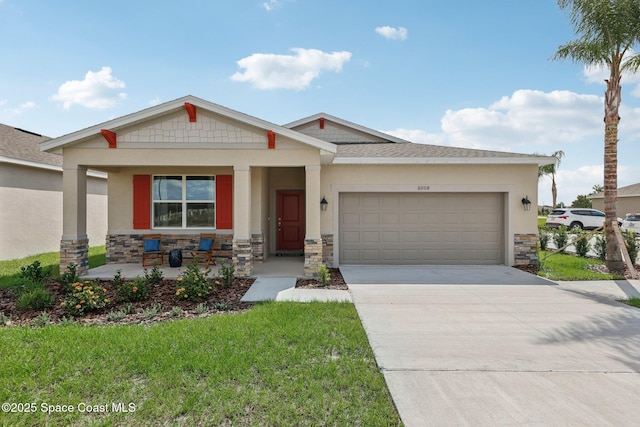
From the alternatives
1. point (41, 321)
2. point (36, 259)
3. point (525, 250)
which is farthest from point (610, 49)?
point (36, 259)

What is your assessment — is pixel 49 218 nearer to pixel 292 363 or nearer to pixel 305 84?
pixel 305 84

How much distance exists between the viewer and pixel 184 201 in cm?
1045

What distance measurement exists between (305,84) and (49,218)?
1097 centimetres

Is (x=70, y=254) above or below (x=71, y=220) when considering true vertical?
below

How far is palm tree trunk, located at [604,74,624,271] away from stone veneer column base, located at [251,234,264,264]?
980 cm

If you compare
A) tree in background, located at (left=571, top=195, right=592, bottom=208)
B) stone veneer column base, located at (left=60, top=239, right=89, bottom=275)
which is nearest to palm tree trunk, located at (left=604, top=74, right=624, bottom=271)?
stone veneer column base, located at (left=60, top=239, right=89, bottom=275)

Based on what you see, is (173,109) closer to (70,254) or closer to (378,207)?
(70,254)

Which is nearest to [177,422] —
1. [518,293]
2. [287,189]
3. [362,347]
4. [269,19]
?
[362,347]

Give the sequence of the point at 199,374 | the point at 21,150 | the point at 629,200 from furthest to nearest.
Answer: the point at 629,200 → the point at 21,150 → the point at 199,374

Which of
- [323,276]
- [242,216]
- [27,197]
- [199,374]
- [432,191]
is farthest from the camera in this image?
[27,197]

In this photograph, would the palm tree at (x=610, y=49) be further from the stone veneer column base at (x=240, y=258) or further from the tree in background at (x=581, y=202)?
the tree in background at (x=581, y=202)

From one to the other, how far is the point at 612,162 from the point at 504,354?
27.8ft

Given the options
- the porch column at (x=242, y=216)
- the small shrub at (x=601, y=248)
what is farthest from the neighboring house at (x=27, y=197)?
the small shrub at (x=601, y=248)

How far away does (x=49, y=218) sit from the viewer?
1286 centimetres
